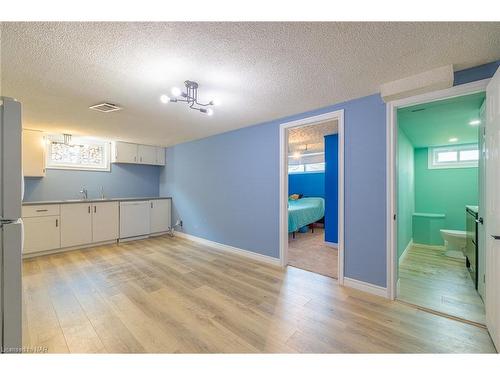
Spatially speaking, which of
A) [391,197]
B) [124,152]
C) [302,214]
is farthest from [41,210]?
[391,197]

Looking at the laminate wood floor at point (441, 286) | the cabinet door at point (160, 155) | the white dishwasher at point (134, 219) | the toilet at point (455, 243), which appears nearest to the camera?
the laminate wood floor at point (441, 286)

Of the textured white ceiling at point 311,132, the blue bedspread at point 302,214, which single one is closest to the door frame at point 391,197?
the textured white ceiling at point 311,132

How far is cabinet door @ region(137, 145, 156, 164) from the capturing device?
16.6ft

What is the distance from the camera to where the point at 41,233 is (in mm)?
3545

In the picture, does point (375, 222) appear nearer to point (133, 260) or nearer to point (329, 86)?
point (329, 86)

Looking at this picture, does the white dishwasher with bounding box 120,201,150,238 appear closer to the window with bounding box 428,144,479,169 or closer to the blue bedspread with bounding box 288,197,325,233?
the blue bedspread with bounding box 288,197,325,233

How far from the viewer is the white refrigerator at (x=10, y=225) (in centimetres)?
102

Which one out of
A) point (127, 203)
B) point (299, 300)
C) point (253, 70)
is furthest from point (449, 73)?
point (127, 203)

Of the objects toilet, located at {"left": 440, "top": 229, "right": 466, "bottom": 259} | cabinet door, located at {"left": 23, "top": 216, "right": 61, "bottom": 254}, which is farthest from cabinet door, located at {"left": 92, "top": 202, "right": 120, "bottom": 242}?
toilet, located at {"left": 440, "top": 229, "right": 466, "bottom": 259}

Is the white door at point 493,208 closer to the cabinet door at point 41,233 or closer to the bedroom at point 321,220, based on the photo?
the bedroom at point 321,220

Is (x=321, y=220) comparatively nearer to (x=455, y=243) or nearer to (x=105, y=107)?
(x=455, y=243)

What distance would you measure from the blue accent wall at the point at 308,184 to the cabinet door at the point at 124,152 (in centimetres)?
503

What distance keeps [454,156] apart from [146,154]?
674 cm

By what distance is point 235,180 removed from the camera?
376cm
